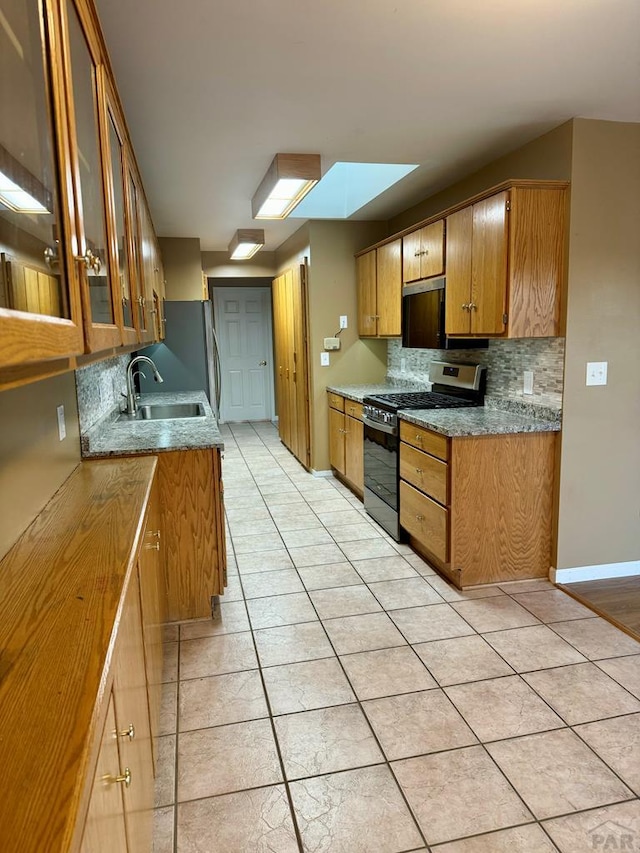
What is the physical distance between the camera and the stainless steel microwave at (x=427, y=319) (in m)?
3.62

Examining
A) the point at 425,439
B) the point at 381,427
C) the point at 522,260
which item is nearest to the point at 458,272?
the point at 522,260

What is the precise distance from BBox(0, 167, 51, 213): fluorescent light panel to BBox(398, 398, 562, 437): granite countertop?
2.33m

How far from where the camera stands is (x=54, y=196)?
1010mm

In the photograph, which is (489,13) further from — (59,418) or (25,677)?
(25,677)

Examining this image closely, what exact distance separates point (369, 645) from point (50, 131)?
88.4 inches

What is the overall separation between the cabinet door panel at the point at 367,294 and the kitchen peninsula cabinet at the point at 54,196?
3333mm

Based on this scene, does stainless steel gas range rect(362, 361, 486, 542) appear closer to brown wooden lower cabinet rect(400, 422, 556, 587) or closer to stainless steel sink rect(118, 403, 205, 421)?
brown wooden lower cabinet rect(400, 422, 556, 587)

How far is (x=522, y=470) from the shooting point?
303 centimetres

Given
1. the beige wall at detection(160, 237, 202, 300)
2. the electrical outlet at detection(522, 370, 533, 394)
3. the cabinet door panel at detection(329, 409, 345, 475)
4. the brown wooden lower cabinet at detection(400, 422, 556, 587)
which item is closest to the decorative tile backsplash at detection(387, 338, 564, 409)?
the electrical outlet at detection(522, 370, 533, 394)

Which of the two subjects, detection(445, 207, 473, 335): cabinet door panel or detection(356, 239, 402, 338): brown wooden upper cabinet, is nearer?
detection(445, 207, 473, 335): cabinet door panel

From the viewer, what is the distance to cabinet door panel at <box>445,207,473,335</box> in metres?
3.22

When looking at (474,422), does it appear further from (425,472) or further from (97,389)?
(97,389)

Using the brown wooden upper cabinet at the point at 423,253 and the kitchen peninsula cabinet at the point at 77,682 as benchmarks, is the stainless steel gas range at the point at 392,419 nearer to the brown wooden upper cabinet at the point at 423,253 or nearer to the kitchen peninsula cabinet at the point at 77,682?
the brown wooden upper cabinet at the point at 423,253

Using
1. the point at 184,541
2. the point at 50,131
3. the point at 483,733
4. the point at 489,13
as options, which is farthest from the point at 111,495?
the point at 489,13
